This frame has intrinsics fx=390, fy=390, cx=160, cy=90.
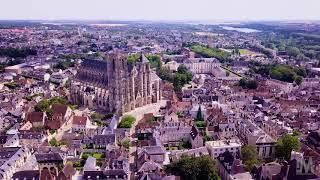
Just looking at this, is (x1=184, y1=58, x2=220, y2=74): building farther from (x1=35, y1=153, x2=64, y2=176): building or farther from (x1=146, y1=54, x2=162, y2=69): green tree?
(x1=35, y1=153, x2=64, y2=176): building

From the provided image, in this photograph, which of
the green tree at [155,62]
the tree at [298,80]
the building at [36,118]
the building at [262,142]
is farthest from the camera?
the green tree at [155,62]

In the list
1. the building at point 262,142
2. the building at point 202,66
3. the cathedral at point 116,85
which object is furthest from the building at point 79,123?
the building at point 202,66

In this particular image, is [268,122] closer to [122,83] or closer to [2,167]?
[122,83]

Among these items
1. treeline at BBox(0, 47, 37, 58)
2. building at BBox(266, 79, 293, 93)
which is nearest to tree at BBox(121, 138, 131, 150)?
building at BBox(266, 79, 293, 93)

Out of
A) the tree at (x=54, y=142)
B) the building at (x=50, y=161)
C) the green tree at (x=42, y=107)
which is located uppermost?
the green tree at (x=42, y=107)

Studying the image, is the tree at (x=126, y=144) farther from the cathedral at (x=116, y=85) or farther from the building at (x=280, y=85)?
the building at (x=280, y=85)

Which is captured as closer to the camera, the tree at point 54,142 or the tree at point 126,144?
the tree at point 126,144

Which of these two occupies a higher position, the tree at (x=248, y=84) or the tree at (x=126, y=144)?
the tree at (x=248, y=84)
